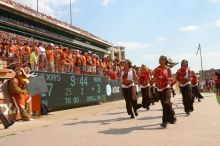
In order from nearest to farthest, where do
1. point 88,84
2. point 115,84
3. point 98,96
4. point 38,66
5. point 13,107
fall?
point 13,107
point 38,66
point 88,84
point 98,96
point 115,84

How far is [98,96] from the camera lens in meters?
25.1

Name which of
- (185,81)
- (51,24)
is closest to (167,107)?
(185,81)

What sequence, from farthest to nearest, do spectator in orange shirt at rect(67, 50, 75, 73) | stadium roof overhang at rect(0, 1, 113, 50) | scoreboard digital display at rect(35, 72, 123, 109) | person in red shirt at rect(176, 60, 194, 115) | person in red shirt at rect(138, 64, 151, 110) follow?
stadium roof overhang at rect(0, 1, 113, 50)
spectator in orange shirt at rect(67, 50, 75, 73)
scoreboard digital display at rect(35, 72, 123, 109)
person in red shirt at rect(138, 64, 151, 110)
person in red shirt at rect(176, 60, 194, 115)

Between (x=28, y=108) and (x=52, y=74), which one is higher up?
(x=52, y=74)

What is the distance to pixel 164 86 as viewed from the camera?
11289 mm

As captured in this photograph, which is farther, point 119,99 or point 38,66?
point 119,99

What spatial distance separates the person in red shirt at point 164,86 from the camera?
35.8 feet

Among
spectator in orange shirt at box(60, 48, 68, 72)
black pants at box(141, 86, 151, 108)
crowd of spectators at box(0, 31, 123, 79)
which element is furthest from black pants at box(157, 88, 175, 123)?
spectator in orange shirt at box(60, 48, 68, 72)

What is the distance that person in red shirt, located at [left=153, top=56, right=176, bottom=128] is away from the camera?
1091 cm

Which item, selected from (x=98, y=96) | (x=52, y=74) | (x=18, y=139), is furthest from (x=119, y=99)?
(x=18, y=139)

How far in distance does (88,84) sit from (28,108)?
907 centimetres

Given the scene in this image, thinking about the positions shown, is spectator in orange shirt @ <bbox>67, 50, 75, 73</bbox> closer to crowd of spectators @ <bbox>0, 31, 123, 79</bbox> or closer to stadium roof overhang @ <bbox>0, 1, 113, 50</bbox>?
crowd of spectators @ <bbox>0, 31, 123, 79</bbox>

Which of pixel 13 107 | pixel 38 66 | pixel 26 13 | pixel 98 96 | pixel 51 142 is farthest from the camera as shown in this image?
pixel 26 13

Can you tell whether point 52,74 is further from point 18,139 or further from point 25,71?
point 18,139
